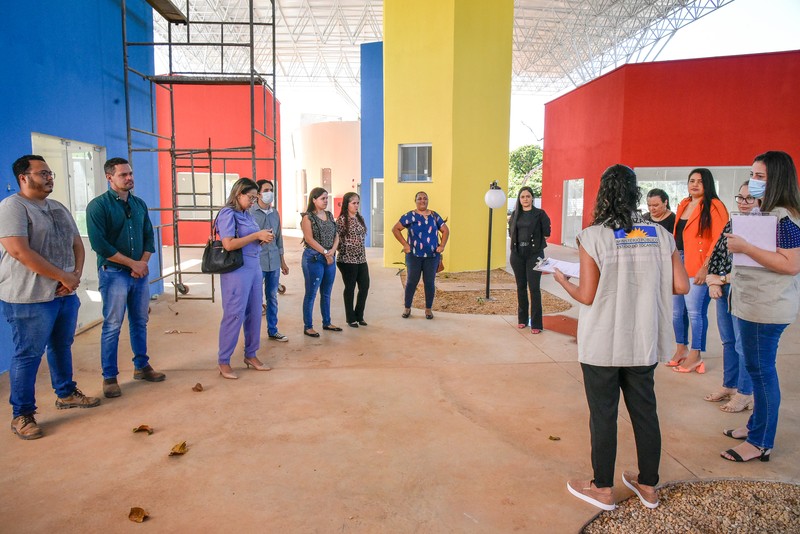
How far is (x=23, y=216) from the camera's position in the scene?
3389 mm

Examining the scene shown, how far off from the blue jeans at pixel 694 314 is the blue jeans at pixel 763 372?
1.44 metres

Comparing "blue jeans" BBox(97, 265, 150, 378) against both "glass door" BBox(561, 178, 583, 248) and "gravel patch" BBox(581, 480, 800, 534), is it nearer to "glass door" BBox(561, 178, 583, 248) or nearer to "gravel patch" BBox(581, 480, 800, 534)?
"gravel patch" BBox(581, 480, 800, 534)

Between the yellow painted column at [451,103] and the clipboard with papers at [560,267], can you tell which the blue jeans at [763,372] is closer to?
the clipboard with papers at [560,267]

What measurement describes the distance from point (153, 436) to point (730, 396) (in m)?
4.24

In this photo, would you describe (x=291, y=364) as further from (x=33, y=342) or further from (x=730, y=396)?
(x=730, y=396)

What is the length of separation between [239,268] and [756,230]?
370 centimetres

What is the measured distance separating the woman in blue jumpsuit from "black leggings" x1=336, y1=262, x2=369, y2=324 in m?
1.73

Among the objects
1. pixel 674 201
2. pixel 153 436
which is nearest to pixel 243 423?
pixel 153 436

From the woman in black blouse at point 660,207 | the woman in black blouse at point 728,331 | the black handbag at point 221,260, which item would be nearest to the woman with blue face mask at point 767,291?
the woman in black blouse at point 728,331

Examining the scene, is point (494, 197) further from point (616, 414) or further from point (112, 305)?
point (616, 414)

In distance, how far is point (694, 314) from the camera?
15.5ft

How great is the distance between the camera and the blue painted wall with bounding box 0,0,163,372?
15.4 ft

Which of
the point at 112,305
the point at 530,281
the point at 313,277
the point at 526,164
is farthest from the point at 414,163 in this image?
the point at 526,164

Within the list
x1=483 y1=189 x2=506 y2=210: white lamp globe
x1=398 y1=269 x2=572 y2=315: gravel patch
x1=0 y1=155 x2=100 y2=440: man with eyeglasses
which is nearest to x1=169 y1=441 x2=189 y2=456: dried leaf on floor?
x1=0 y1=155 x2=100 y2=440: man with eyeglasses
